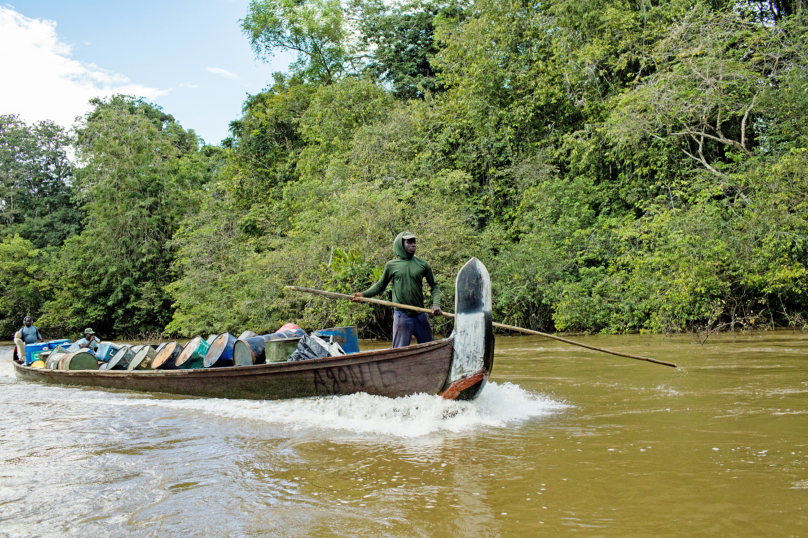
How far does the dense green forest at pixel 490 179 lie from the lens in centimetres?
1152

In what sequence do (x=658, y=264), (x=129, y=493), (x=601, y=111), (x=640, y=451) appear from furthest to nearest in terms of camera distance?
(x=601, y=111)
(x=658, y=264)
(x=640, y=451)
(x=129, y=493)

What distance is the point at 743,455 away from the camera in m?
3.54

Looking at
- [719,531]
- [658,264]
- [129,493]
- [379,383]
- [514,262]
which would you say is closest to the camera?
[719,531]

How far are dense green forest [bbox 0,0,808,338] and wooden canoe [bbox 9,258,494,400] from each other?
23.7 feet

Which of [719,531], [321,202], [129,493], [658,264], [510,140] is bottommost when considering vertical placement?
[129,493]

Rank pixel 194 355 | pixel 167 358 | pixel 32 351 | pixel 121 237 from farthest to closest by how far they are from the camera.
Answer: pixel 121 237 < pixel 32 351 < pixel 167 358 < pixel 194 355

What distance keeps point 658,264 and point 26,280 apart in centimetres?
2989

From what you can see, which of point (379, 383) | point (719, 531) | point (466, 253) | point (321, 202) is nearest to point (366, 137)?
point (321, 202)

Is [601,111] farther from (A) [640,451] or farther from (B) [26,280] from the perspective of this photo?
(B) [26,280]

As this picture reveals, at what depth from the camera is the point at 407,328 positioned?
19.2ft

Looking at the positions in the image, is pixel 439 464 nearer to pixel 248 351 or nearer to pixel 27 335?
pixel 248 351

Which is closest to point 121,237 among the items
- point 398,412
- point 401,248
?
point 401,248

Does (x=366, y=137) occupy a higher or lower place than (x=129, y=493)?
higher

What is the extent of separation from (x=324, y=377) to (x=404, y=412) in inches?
42.9
